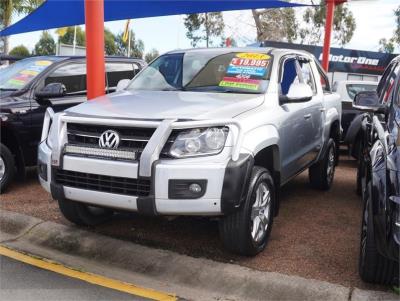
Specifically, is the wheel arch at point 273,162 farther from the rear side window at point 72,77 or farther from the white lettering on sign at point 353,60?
the white lettering on sign at point 353,60

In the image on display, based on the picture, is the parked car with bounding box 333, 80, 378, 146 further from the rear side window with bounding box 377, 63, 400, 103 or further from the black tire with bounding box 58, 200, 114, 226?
the black tire with bounding box 58, 200, 114, 226

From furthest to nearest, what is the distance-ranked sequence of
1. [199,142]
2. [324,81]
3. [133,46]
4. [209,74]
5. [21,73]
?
[133,46]
[324,81]
[21,73]
[209,74]
[199,142]

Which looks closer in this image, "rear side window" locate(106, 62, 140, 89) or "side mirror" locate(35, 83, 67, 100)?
"side mirror" locate(35, 83, 67, 100)

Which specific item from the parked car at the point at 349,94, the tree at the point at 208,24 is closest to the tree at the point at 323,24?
the tree at the point at 208,24

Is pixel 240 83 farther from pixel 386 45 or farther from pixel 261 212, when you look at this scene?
pixel 386 45

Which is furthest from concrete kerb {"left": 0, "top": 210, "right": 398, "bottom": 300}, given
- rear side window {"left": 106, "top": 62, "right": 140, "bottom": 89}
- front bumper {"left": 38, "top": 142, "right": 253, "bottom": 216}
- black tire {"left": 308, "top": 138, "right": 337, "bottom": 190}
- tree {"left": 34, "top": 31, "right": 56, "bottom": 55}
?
tree {"left": 34, "top": 31, "right": 56, "bottom": 55}

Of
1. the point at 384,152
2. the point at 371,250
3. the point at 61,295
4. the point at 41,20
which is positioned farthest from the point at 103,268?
the point at 41,20

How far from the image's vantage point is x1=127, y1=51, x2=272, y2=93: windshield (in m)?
4.91

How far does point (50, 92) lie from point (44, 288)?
3.22 m

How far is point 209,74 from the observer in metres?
5.12

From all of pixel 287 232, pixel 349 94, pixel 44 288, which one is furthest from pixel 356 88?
pixel 44 288

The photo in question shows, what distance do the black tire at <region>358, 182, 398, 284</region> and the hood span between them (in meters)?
1.36

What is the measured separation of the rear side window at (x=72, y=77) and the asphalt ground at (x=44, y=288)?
3.43 metres

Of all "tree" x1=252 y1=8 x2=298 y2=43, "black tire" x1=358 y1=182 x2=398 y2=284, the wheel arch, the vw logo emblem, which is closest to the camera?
"black tire" x1=358 y1=182 x2=398 y2=284
